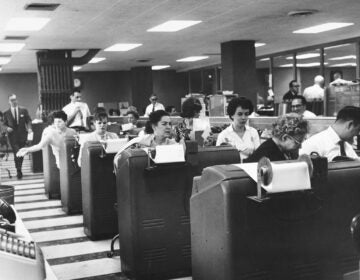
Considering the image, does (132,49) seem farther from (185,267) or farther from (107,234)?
(185,267)

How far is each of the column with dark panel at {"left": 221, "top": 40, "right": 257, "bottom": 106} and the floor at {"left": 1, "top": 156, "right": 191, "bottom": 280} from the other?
675 centimetres

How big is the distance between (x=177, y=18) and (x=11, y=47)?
5.15 metres

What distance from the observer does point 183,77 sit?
2194 centimetres

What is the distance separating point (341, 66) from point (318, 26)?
12.1m

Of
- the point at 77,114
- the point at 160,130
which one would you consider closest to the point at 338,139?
the point at 160,130

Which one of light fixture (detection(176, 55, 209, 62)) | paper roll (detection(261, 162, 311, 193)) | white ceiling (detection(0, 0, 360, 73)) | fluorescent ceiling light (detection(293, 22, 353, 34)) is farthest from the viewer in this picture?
light fixture (detection(176, 55, 209, 62))

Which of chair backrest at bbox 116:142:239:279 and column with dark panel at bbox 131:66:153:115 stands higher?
column with dark panel at bbox 131:66:153:115

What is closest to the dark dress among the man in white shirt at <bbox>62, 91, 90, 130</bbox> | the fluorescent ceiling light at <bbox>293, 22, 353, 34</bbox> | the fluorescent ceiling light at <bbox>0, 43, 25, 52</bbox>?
the man in white shirt at <bbox>62, 91, 90, 130</bbox>

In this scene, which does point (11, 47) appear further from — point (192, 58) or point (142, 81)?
point (142, 81)

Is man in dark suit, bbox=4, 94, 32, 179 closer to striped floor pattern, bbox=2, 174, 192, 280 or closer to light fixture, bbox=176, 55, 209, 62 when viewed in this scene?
striped floor pattern, bbox=2, 174, 192, 280

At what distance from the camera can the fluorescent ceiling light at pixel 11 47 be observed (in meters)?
11.5

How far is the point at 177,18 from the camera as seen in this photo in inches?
349

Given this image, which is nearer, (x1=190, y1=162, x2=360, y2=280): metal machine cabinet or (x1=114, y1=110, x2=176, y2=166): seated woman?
(x1=190, y1=162, x2=360, y2=280): metal machine cabinet

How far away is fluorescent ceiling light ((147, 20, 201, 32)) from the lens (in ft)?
30.5
